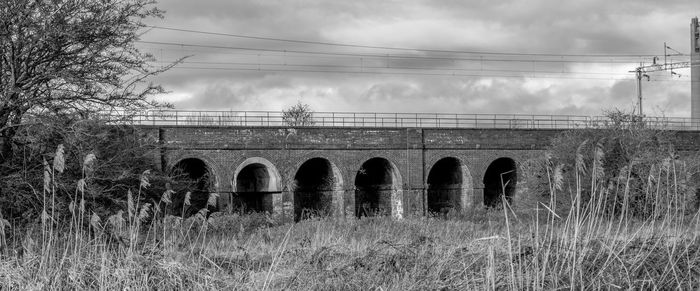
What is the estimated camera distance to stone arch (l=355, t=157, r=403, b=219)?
99.8 ft

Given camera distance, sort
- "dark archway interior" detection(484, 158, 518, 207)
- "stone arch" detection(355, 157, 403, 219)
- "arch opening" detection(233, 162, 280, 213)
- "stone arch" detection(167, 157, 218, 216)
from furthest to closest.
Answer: "dark archway interior" detection(484, 158, 518, 207) → "stone arch" detection(355, 157, 403, 219) → "arch opening" detection(233, 162, 280, 213) → "stone arch" detection(167, 157, 218, 216)

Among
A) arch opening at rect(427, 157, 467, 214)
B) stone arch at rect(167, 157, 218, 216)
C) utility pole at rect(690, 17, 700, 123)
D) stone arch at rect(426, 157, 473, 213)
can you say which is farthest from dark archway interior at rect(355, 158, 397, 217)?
utility pole at rect(690, 17, 700, 123)

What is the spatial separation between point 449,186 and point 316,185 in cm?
605

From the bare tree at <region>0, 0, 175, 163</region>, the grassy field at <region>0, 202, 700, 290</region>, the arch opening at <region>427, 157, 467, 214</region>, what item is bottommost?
the arch opening at <region>427, 157, 467, 214</region>

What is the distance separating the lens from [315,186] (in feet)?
100

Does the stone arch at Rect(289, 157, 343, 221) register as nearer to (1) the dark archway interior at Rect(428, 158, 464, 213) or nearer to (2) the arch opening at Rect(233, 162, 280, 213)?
(2) the arch opening at Rect(233, 162, 280, 213)

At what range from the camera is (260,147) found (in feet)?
93.3

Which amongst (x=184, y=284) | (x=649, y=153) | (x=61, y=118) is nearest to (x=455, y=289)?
(x=184, y=284)

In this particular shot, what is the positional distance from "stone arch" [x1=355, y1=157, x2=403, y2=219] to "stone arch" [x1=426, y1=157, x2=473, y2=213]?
177 cm

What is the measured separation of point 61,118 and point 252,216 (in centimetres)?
1220

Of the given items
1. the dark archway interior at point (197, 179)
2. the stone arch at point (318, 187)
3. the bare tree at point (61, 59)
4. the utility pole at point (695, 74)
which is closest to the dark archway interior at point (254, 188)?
the stone arch at point (318, 187)

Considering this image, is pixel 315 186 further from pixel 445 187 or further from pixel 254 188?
pixel 445 187

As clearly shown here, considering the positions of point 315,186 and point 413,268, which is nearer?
point 413,268

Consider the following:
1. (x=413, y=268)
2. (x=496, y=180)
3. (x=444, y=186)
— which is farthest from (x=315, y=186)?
(x=413, y=268)
